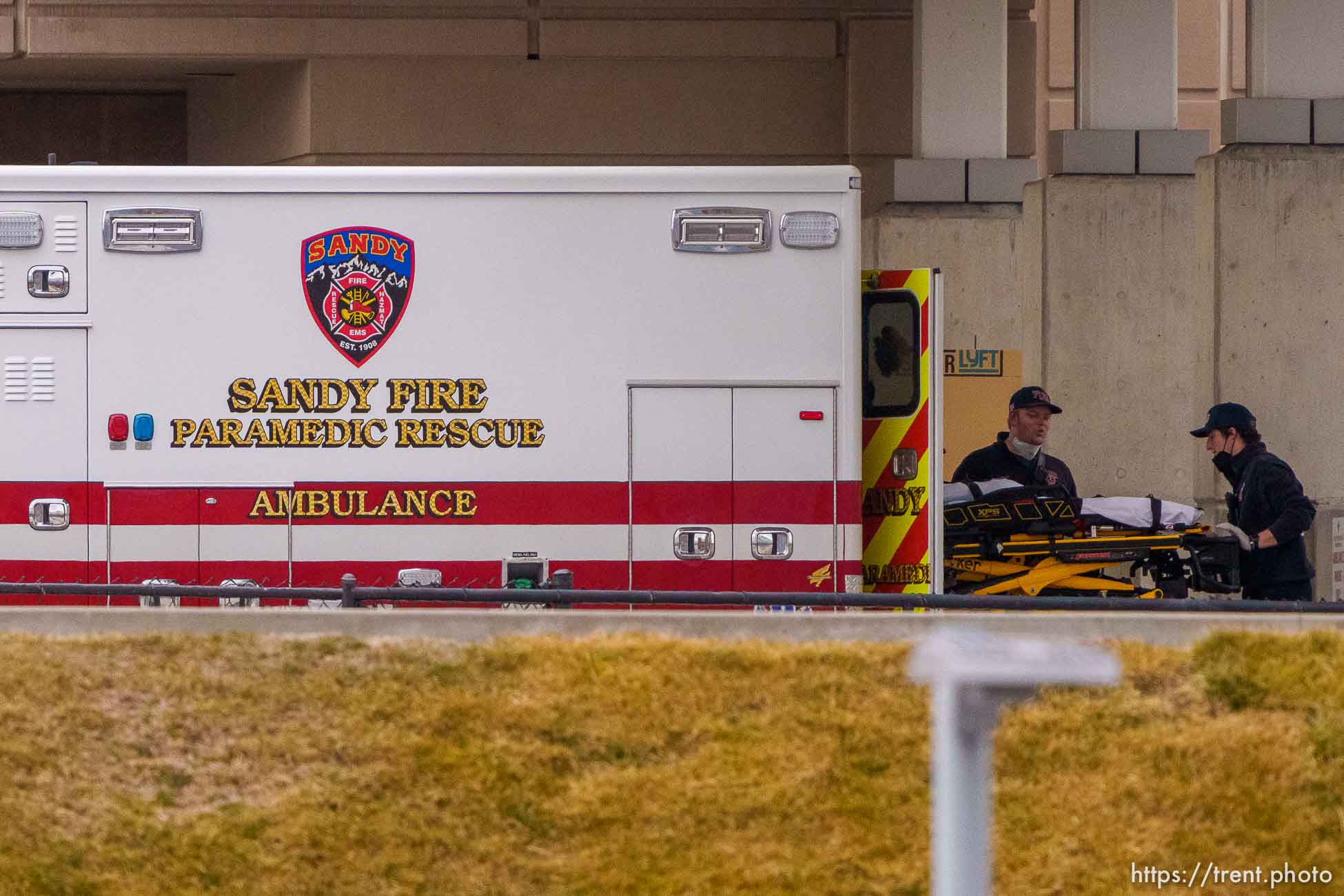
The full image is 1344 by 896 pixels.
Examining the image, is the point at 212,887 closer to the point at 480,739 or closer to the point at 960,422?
the point at 480,739

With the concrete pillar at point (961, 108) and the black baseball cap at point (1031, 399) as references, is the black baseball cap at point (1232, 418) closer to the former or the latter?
the black baseball cap at point (1031, 399)

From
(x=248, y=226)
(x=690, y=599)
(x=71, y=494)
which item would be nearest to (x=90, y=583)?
(x=71, y=494)

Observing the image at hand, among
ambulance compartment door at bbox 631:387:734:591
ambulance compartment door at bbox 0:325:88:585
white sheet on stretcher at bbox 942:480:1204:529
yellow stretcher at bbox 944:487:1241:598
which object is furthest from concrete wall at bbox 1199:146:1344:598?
ambulance compartment door at bbox 0:325:88:585

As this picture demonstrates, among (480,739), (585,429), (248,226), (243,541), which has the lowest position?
(480,739)

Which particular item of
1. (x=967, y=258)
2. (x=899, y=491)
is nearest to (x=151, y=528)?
(x=899, y=491)

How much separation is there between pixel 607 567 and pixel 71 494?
107 inches

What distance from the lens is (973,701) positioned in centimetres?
250

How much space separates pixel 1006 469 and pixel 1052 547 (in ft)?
3.60

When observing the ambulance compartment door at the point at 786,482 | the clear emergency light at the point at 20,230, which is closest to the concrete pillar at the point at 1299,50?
the ambulance compartment door at the point at 786,482

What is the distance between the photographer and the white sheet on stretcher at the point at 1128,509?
861cm

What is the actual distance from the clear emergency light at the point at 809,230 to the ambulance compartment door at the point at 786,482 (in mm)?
746

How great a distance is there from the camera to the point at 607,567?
819 cm

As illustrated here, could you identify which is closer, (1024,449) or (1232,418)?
(1232,418)

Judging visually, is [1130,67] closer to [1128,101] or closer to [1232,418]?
[1128,101]
